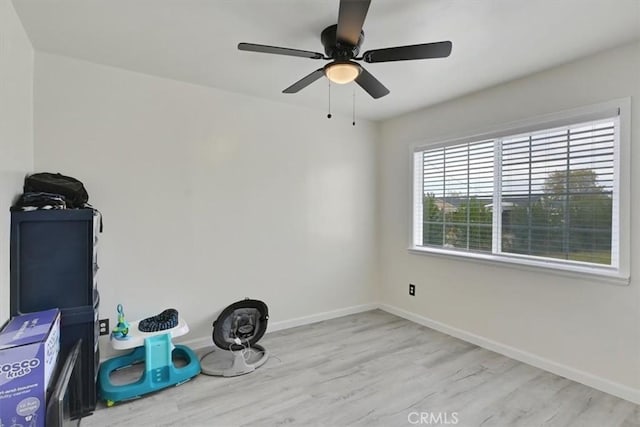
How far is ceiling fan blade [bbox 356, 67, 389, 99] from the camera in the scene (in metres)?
2.11

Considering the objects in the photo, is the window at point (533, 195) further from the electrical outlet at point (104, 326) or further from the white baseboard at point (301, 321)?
the electrical outlet at point (104, 326)

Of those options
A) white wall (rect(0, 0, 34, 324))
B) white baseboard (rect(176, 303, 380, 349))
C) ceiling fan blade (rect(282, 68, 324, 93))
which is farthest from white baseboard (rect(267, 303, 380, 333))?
ceiling fan blade (rect(282, 68, 324, 93))

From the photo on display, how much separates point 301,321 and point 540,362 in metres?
2.26

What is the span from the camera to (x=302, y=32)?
83.1 inches

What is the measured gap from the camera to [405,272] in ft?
13.0

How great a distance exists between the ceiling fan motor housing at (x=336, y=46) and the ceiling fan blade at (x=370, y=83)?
139mm

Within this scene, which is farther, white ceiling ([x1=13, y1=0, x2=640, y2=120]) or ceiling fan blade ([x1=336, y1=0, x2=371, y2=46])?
white ceiling ([x1=13, y1=0, x2=640, y2=120])

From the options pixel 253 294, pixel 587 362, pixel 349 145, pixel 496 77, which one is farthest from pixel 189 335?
pixel 496 77

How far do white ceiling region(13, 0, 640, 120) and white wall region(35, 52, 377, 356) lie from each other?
325 mm

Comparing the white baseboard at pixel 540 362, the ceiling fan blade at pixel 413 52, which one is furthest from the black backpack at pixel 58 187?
the white baseboard at pixel 540 362

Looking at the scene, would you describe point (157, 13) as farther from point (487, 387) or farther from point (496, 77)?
point (487, 387)

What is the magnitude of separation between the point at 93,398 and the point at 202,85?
2.59m

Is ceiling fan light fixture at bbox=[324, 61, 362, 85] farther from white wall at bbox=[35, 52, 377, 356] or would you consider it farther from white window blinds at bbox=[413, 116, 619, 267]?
white window blinds at bbox=[413, 116, 619, 267]

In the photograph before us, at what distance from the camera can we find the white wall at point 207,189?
2562 mm
